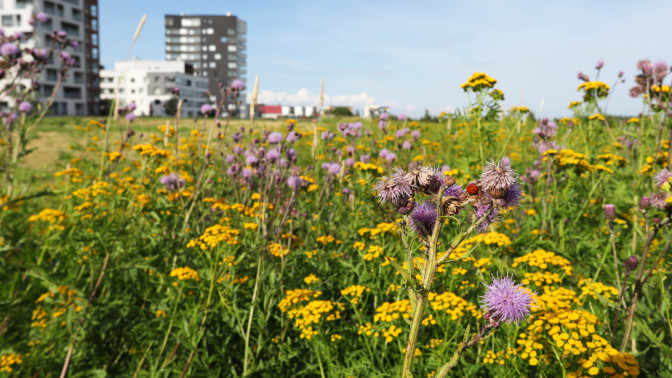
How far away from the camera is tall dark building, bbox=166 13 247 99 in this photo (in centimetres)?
9262

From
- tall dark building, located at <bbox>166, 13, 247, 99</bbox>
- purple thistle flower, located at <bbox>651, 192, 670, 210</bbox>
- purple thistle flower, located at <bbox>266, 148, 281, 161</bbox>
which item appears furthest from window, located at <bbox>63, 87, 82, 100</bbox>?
purple thistle flower, located at <bbox>651, 192, 670, 210</bbox>

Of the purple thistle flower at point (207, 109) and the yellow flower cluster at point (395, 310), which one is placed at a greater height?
the purple thistle flower at point (207, 109)

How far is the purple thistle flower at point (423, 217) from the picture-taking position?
116 cm

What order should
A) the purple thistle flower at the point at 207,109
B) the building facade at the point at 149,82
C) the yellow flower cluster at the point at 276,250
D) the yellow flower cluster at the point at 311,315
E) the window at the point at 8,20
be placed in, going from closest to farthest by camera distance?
the yellow flower cluster at the point at 311,315, the yellow flower cluster at the point at 276,250, the purple thistle flower at the point at 207,109, the window at the point at 8,20, the building facade at the point at 149,82

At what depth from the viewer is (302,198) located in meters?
4.40

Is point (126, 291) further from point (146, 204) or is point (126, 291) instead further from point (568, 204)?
point (568, 204)

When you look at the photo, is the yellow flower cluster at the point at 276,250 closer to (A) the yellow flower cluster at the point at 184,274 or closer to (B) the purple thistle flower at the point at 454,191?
(A) the yellow flower cluster at the point at 184,274

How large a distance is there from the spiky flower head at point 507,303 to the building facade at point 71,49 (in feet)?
193

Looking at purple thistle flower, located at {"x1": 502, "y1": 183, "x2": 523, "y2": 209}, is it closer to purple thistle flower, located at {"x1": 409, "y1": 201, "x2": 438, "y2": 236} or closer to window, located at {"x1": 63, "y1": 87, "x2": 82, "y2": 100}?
purple thistle flower, located at {"x1": 409, "y1": 201, "x2": 438, "y2": 236}

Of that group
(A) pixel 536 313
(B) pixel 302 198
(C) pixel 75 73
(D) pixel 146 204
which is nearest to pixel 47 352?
(D) pixel 146 204

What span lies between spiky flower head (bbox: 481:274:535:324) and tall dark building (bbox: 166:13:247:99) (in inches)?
3838

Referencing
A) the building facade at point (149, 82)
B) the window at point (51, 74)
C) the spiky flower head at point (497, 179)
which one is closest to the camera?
the spiky flower head at point (497, 179)

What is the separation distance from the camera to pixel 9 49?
3.77m

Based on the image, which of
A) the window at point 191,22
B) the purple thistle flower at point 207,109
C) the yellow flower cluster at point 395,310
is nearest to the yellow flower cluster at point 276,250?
the yellow flower cluster at point 395,310
